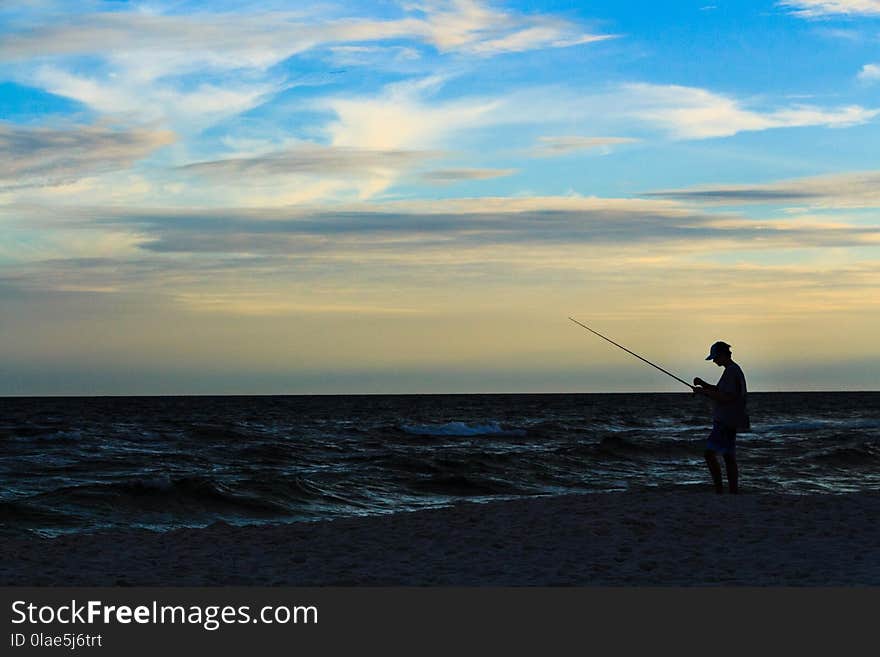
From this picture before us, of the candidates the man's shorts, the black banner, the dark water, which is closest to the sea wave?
the dark water

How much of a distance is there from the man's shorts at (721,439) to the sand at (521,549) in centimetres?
67

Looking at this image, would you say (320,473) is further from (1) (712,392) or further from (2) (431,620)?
(2) (431,620)

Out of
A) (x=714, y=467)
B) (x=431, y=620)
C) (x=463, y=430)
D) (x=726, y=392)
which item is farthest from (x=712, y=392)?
(x=463, y=430)

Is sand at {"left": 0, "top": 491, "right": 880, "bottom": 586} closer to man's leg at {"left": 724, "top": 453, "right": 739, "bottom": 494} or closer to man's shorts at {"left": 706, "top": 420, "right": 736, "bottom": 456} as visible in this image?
man's leg at {"left": 724, "top": 453, "right": 739, "bottom": 494}

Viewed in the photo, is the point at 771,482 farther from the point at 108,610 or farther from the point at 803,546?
the point at 108,610

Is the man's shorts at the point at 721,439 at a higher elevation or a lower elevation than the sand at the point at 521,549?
higher

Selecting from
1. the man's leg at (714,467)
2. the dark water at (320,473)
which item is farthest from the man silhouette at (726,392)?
the dark water at (320,473)

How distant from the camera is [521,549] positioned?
10.2m

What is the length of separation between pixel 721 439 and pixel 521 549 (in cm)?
311

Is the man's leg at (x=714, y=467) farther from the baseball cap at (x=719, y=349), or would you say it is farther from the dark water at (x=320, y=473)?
the dark water at (x=320, y=473)

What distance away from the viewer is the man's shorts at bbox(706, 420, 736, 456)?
38.5 ft

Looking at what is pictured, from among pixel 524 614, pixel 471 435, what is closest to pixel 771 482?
pixel 524 614

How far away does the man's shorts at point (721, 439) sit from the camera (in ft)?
38.5

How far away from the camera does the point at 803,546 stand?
32.4 feet
